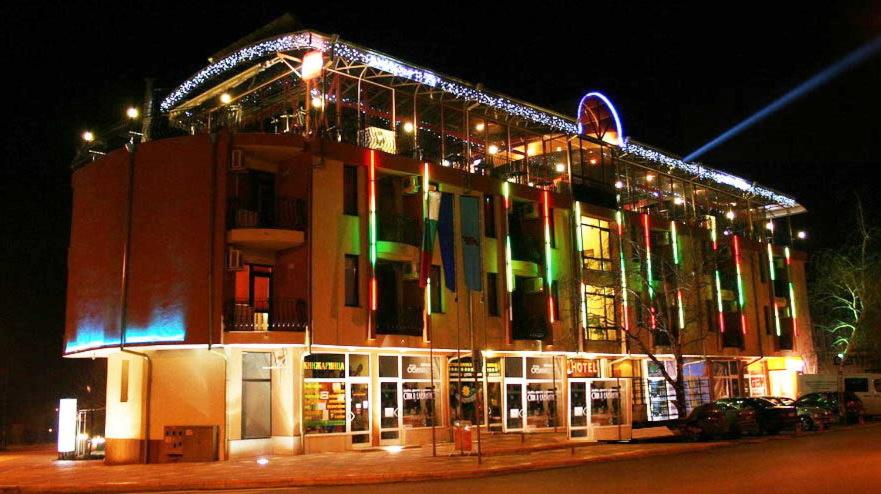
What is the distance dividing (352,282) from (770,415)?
1695 cm

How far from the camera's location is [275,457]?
25391mm

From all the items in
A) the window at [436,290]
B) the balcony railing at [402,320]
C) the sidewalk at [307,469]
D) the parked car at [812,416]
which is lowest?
the sidewalk at [307,469]

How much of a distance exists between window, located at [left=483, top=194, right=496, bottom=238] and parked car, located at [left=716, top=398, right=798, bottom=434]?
11098 millimetres

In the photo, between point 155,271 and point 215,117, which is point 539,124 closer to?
point 215,117

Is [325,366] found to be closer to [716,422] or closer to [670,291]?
[716,422]

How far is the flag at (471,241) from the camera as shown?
3122 centimetres

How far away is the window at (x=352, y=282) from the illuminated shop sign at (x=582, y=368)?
1259 cm

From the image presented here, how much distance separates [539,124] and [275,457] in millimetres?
19600

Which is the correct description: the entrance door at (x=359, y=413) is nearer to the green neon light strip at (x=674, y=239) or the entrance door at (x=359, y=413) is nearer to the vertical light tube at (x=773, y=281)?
the green neon light strip at (x=674, y=239)

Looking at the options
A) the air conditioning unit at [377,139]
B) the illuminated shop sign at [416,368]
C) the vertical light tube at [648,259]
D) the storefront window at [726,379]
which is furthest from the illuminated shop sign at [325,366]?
the storefront window at [726,379]

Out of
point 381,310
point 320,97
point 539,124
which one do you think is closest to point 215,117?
point 320,97

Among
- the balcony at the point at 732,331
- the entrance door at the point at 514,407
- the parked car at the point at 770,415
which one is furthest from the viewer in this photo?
the balcony at the point at 732,331

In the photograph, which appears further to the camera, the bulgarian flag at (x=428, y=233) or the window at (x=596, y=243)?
the window at (x=596, y=243)

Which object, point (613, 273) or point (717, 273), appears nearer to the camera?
point (613, 273)
